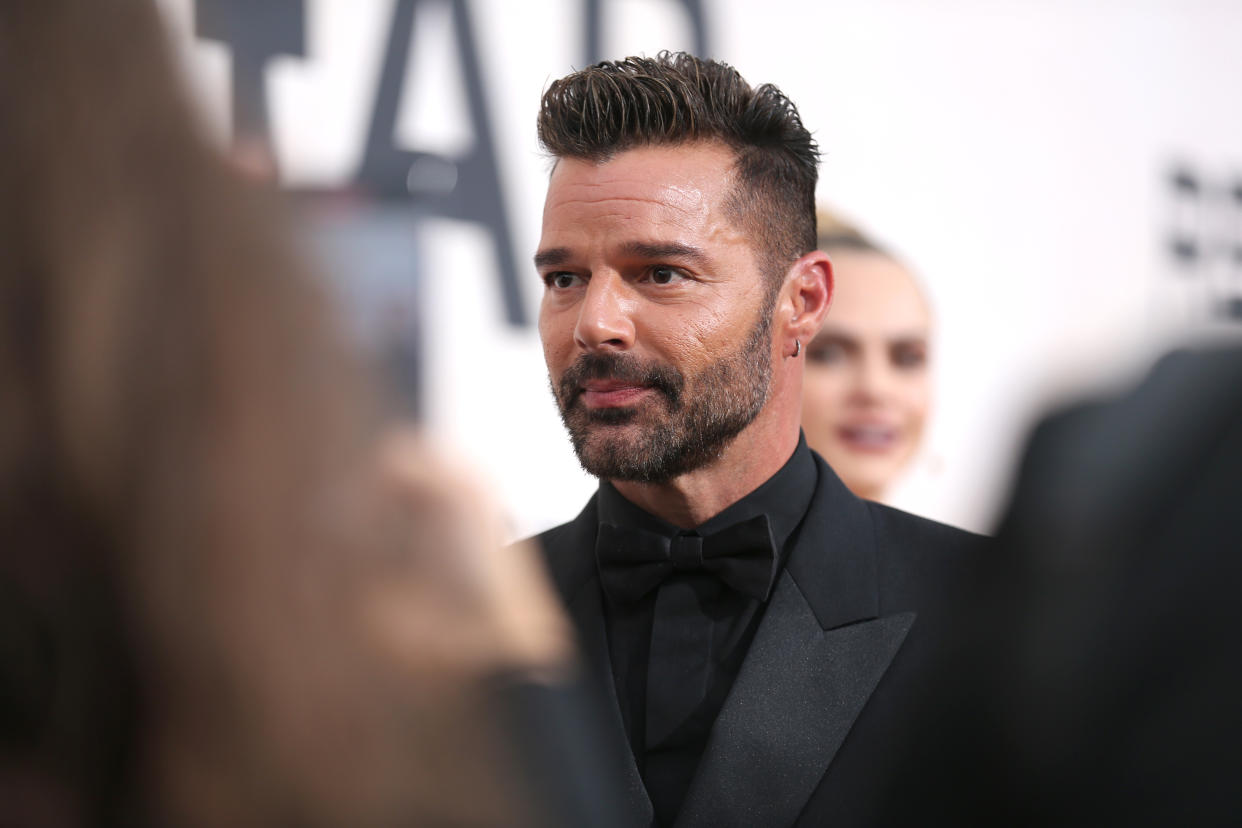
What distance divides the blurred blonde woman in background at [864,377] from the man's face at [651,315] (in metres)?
0.83

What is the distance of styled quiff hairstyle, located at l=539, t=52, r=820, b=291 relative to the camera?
5.59 feet

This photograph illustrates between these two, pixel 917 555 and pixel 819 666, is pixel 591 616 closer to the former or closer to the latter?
pixel 819 666

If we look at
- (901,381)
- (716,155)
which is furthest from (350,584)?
(901,381)

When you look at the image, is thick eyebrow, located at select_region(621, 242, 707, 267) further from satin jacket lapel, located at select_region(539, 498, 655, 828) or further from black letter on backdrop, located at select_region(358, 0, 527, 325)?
black letter on backdrop, located at select_region(358, 0, 527, 325)

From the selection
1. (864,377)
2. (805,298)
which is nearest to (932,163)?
(864,377)

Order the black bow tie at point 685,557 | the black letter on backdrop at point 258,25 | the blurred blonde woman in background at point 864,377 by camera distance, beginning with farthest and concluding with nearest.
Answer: the black letter on backdrop at point 258,25, the blurred blonde woman in background at point 864,377, the black bow tie at point 685,557

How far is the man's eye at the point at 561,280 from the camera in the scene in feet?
5.59

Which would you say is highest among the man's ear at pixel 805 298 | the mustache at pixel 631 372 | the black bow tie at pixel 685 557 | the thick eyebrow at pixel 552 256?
the thick eyebrow at pixel 552 256

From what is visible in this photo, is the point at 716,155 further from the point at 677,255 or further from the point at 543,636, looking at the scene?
the point at 543,636

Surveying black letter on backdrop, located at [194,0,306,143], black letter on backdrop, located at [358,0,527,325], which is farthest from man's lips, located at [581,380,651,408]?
black letter on backdrop, located at [194,0,306,143]

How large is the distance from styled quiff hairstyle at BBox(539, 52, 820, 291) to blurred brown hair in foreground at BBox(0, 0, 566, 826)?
4.16 ft

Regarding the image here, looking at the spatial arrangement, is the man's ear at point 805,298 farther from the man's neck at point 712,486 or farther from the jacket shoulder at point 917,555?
the jacket shoulder at point 917,555

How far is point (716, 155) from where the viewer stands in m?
1.71

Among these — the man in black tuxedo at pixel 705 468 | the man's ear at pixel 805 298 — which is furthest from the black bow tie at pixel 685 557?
the man's ear at pixel 805 298
